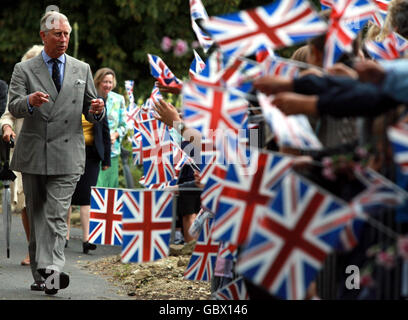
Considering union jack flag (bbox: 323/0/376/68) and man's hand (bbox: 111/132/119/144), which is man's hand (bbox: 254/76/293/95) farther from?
man's hand (bbox: 111/132/119/144)

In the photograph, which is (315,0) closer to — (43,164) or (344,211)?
(43,164)

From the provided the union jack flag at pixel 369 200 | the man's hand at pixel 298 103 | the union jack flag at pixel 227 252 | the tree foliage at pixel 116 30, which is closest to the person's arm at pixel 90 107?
the union jack flag at pixel 227 252

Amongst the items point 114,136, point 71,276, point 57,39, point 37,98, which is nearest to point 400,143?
point 37,98

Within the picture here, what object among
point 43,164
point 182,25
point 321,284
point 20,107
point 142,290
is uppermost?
point 182,25

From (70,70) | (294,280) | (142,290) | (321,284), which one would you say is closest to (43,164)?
(70,70)

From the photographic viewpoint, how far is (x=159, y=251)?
196 inches

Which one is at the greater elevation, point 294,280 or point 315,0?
point 315,0

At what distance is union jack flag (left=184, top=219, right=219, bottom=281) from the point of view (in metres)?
5.86

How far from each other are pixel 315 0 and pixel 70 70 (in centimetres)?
1501

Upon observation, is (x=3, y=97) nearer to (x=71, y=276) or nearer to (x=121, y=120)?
(x=121, y=120)

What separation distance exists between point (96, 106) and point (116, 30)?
584 inches

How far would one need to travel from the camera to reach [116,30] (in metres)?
21.8

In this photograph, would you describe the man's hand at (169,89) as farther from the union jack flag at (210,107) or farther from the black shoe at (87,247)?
the black shoe at (87,247)

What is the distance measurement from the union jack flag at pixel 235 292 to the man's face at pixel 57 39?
9.33 feet
